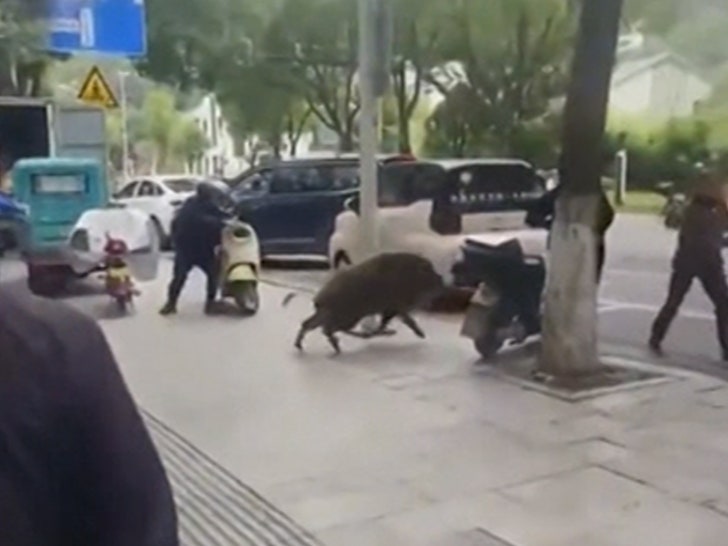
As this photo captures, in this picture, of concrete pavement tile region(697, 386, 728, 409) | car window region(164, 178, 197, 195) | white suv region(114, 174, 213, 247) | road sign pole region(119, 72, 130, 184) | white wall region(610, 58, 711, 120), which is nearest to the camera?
concrete pavement tile region(697, 386, 728, 409)

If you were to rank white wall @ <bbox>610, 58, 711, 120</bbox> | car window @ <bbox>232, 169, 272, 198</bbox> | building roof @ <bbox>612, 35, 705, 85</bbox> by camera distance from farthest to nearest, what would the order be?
car window @ <bbox>232, 169, 272, 198</bbox> < building roof @ <bbox>612, 35, 705, 85</bbox> < white wall @ <bbox>610, 58, 711, 120</bbox>

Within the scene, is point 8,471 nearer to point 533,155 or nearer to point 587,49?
point 587,49

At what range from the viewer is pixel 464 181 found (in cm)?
869

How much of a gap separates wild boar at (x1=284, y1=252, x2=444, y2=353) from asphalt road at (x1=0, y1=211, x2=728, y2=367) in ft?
4.45

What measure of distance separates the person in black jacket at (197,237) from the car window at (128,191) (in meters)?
5.79

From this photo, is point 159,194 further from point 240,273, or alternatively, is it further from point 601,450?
point 601,450

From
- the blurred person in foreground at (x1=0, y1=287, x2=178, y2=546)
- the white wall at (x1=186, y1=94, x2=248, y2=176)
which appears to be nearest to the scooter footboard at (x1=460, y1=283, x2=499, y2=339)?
the blurred person in foreground at (x1=0, y1=287, x2=178, y2=546)

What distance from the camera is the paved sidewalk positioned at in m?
3.59

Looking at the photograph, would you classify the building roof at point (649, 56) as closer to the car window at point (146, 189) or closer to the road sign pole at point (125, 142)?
the car window at point (146, 189)

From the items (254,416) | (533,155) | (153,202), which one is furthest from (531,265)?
(153,202)

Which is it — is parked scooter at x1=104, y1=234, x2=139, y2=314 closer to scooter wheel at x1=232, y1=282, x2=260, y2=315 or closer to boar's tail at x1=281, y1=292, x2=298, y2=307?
scooter wheel at x1=232, y1=282, x2=260, y2=315

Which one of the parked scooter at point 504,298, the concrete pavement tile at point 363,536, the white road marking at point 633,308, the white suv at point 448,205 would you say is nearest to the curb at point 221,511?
the concrete pavement tile at point 363,536

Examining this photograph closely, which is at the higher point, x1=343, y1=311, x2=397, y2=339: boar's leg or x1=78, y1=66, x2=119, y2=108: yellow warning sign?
x1=78, y1=66, x2=119, y2=108: yellow warning sign

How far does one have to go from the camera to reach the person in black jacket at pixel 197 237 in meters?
8.52
